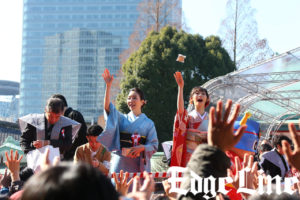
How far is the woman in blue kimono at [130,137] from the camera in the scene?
4762 mm

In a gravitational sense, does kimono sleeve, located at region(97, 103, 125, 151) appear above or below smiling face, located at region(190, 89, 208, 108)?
below

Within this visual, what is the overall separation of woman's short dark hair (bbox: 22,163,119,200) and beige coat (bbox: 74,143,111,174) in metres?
3.43

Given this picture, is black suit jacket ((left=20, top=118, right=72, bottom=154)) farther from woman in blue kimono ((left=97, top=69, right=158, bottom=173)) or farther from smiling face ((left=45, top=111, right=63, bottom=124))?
woman in blue kimono ((left=97, top=69, right=158, bottom=173))

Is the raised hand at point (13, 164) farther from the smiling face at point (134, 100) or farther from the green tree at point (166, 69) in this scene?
the green tree at point (166, 69)

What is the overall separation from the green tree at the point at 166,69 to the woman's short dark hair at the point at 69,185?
1925cm

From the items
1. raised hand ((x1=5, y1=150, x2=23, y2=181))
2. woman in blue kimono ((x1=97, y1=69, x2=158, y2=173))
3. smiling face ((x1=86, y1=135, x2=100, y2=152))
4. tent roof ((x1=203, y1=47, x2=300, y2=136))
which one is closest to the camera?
raised hand ((x1=5, y1=150, x2=23, y2=181))

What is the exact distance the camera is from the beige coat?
472 centimetres

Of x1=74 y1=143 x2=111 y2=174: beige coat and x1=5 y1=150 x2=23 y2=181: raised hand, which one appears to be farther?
x1=74 y1=143 x2=111 y2=174: beige coat

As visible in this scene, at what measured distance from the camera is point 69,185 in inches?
48.1

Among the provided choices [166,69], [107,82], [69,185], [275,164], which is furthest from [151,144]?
[166,69]

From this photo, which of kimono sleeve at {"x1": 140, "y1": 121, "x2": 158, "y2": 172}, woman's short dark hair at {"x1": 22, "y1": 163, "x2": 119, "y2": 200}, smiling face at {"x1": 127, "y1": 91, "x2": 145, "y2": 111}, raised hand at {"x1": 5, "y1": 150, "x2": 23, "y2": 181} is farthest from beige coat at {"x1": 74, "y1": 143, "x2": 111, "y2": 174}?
woman's short dark hair at {"x1": 22, "y1": 163, "x2": 119, "y2": 200}

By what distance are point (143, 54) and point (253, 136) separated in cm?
1690

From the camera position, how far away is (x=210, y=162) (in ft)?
6.54

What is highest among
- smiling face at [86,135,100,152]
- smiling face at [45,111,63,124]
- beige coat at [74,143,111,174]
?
smiling face at [45,111,63,124]
